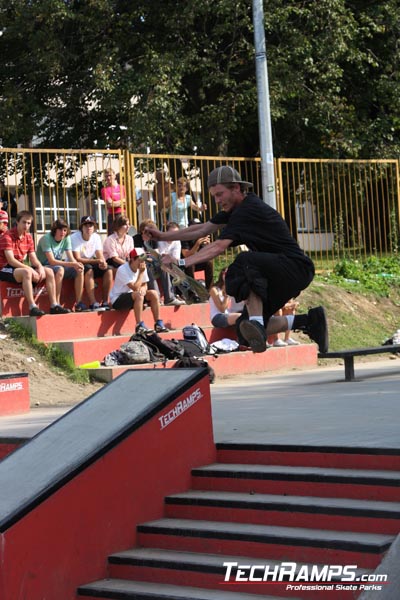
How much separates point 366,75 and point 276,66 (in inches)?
165

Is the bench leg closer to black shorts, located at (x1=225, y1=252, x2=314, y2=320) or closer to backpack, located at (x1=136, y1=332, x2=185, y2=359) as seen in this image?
backpack, located at (x1=136, y1=332, x2=185, y2=359)

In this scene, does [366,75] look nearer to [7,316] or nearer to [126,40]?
[126,40]

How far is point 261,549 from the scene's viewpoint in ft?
19.0

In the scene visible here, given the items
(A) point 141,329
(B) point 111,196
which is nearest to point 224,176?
(A) point 141,329

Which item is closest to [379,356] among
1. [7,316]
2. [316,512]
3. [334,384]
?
[334,384]

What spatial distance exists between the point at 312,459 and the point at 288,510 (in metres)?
0.47

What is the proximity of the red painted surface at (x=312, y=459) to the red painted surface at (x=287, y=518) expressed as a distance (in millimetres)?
443

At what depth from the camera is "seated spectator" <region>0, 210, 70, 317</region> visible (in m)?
13.3

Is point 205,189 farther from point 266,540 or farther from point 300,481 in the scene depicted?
point 266,540

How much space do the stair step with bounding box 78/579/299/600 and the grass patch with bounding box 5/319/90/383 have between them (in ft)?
21.7

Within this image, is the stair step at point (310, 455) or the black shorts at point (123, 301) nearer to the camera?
the stair step at point (310, 455)

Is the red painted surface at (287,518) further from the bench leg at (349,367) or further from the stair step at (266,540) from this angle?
the bench leg at (349,367)

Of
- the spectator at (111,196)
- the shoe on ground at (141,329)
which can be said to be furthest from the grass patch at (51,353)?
→ the spectator at (111,196)

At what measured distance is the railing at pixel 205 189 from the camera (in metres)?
16.2
